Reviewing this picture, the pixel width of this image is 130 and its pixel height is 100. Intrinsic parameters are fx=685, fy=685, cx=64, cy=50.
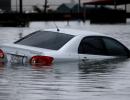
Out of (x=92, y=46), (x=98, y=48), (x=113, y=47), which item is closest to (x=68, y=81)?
(x=92, y=46)

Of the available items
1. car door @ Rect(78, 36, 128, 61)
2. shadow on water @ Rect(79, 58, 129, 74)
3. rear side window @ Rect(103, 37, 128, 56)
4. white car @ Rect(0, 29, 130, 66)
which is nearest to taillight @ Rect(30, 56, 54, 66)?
white car @ Rect(0, 29, 130, 66)

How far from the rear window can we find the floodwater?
501mm

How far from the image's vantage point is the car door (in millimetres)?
15742

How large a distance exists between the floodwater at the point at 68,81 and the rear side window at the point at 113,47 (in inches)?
8.0

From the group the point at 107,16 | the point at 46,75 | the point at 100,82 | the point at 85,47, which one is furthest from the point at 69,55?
the point at 107,16

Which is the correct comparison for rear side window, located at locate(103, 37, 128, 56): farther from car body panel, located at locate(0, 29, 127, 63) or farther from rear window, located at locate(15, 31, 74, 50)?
rear window, located at locate(15, 31, 74, 50)

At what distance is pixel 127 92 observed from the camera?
10.9m

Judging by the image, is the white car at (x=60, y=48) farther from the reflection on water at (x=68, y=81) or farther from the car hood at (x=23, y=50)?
the reflection on water at (x=68, y=81)

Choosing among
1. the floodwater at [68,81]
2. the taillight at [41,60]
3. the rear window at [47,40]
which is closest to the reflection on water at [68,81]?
the floodwater at [68,81]

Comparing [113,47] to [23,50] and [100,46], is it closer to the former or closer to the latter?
[100,46]

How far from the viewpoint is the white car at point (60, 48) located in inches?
581

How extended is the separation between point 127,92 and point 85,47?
5003mm

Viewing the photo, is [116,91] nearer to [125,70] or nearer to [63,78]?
[63,78]

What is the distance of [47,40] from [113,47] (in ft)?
5.91
